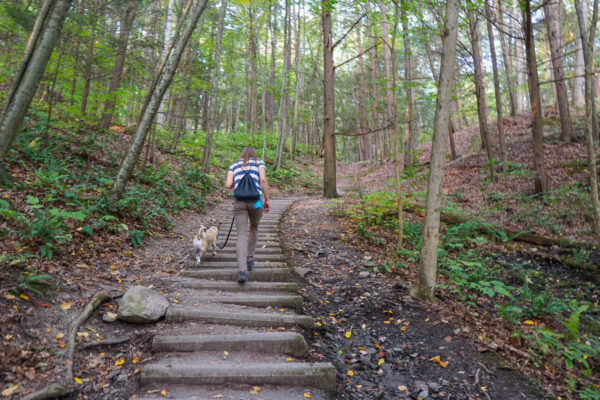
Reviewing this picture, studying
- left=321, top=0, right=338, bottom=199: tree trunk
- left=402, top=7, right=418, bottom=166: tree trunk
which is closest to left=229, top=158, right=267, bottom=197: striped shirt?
left=402, top=7, right=418, bottom=166: tree trunk

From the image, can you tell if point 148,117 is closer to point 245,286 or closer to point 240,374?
point 245,286

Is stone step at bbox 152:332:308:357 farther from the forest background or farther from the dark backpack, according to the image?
the dark backpack

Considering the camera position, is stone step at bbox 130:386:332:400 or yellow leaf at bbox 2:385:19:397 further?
stone step at bbox 130:386:332:400

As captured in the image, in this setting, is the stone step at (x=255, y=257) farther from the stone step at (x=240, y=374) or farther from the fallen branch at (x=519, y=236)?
the fallen branch at (x=519, y=236)

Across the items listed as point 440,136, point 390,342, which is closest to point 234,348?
point 390,342

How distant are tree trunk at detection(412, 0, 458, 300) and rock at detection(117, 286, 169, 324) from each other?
3.93 m

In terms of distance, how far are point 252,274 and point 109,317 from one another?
7.36 ft

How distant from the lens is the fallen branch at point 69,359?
258 centimetres

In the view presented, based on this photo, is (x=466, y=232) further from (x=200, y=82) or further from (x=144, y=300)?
(x=200, y=82)

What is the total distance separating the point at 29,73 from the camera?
5125 millimetres

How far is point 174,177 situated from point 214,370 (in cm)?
966

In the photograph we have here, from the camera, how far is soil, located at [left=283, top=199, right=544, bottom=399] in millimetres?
3377

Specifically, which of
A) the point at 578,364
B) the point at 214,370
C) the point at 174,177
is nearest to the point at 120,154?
the point at 174,177

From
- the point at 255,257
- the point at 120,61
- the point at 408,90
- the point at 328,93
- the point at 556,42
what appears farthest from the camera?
the point at 408,90
